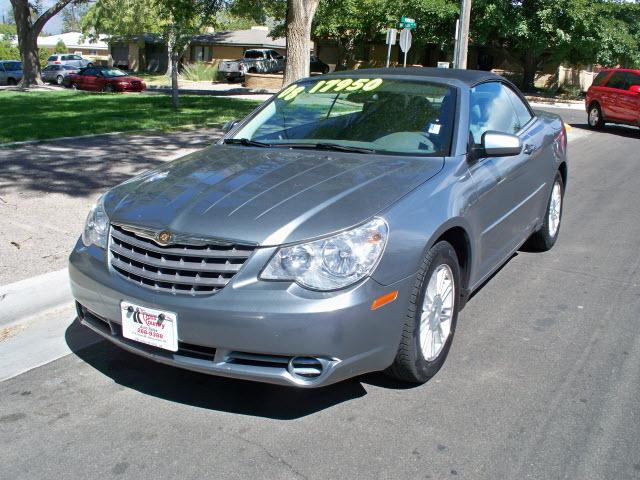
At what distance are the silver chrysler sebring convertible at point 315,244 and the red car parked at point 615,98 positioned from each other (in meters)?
14.1

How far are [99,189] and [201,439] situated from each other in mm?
5164

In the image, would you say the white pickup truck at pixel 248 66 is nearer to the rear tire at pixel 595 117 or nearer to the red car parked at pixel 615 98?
the rear tire at pixel 595 117

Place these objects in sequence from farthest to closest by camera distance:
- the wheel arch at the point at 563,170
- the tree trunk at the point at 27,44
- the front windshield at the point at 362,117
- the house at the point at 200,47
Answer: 1. the house at the point at 200,47
2. the tree trunk at the point at 27,44
3. the wheel arch at the point at 563,170
4. the front windshield at the point at 362,117

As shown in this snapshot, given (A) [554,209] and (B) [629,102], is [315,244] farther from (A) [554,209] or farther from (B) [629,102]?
(B) [629,102]

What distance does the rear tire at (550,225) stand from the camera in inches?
243

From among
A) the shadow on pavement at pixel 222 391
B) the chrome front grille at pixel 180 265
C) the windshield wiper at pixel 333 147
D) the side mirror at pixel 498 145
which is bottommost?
the shadow on pavement at pixel 222 391

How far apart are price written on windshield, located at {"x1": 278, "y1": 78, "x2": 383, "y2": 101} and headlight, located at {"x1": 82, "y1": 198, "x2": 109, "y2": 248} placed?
72.7 inches

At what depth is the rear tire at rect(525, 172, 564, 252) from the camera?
6.17 meters

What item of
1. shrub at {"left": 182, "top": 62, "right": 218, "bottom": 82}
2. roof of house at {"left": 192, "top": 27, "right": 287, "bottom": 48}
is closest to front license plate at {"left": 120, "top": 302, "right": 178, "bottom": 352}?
shrub at {"left": 182, "top": 62, "right": 218, "bottom": 82}

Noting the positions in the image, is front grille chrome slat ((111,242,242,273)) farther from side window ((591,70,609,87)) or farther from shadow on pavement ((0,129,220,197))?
side window ((591,70,609,87))

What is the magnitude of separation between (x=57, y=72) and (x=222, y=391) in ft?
134

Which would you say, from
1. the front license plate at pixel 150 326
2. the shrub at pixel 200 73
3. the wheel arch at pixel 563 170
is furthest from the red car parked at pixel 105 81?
the front license plate at pixel 150 326

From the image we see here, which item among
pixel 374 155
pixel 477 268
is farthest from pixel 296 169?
pixel 477 268

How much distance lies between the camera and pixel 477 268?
13.9ft
